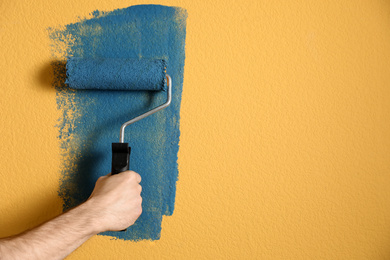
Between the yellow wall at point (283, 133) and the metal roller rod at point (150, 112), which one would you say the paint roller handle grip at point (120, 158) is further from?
the yellow wall at point (283, 133)

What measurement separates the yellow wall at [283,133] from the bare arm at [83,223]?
15 centimetres

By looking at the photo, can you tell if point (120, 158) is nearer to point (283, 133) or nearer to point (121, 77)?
point (121, 77)

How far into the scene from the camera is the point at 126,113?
2.57 feet

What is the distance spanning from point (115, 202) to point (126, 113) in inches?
9.9

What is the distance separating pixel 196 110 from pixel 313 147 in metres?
0.35

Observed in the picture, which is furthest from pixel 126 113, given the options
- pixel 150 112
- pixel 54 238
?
pixel 54 238

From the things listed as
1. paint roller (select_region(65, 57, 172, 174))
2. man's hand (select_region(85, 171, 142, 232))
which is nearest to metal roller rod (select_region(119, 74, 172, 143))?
paint roller (select_region(65, 57, 172, 174))

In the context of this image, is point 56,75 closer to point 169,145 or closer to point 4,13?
point 4,13

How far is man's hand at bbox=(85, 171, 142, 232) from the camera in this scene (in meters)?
0.67

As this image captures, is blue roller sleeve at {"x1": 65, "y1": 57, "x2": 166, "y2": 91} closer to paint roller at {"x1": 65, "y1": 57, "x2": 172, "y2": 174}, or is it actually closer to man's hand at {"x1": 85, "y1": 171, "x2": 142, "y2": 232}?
paint roller at {"x1": 65, "y1": 57, "x2": 172, "y2": 174}

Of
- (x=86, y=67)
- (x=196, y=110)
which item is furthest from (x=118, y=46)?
(x=196, y=110)

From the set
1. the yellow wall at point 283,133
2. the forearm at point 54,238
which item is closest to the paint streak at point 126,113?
the yellow wall at point 283,133

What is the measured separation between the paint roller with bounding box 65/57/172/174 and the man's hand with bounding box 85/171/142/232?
0.03 m

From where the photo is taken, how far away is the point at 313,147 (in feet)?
2.51
